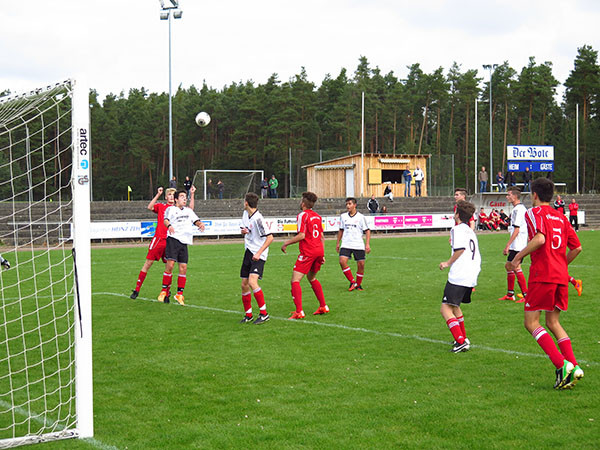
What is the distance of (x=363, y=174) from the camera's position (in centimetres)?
4331

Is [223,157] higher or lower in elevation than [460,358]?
higher

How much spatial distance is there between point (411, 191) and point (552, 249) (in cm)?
3811

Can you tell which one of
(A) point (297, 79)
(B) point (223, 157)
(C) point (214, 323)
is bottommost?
(C) point (214, 323)

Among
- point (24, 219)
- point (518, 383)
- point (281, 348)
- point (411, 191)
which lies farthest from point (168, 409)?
point (411, 191)

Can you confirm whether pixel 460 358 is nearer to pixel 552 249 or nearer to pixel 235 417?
pixel 552 249

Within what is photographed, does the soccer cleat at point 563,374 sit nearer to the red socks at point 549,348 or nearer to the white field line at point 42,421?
the red socks at point 549,348

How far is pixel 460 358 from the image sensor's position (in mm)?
7512

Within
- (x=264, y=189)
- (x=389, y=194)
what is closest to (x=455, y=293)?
(x=389, y=194)

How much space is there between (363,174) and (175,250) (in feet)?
106

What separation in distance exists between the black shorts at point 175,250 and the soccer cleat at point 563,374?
7.48m

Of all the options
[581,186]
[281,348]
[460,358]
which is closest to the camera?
[460,358]

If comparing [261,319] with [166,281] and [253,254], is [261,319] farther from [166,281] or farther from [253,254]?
[166,281]

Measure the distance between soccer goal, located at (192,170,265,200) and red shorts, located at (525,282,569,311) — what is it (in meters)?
30.9

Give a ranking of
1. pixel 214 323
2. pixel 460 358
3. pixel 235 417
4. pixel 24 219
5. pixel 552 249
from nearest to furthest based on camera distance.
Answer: pixel 235 417
pixel 552 249
pixel 460 358
pixel 214 323
pixel 24 219
